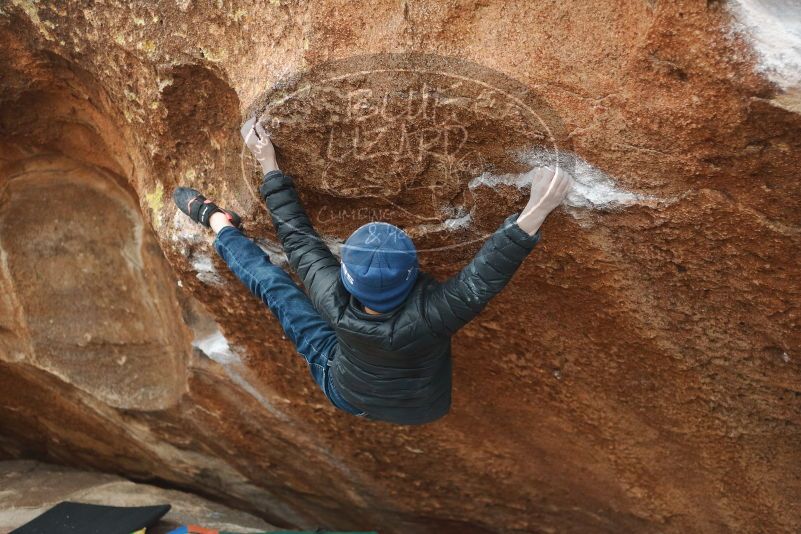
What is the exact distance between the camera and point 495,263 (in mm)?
1862

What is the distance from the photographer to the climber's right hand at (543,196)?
1.89 metres

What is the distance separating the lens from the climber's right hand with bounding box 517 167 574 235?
1886 mm

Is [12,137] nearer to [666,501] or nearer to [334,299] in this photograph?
[334,299]

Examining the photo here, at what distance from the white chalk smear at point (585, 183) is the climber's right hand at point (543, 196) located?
0.11 feet

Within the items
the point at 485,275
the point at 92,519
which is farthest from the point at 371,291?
the point at 92,519

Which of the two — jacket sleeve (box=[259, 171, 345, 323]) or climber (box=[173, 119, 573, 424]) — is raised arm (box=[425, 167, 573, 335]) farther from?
jacket sleeve (box=[259, 171, 345, 323])

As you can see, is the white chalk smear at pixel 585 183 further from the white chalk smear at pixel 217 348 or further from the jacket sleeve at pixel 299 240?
the white chalk smear at pixel 217 348

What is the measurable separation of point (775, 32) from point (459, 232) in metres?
0.97

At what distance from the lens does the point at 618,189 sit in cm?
199

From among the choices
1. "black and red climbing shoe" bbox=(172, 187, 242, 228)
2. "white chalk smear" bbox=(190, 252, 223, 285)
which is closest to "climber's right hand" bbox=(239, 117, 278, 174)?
"black and red climbing shoe" bbox=(172, 187, 242, 228)

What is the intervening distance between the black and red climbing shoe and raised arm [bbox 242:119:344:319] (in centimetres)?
21

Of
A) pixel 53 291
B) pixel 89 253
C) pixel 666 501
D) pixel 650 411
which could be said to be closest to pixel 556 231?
pixel 650 411

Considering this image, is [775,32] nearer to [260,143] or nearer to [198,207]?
[260,143]

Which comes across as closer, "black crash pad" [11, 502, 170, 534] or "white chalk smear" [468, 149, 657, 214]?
"white chalk smear" [468, 149, 657, 214]
